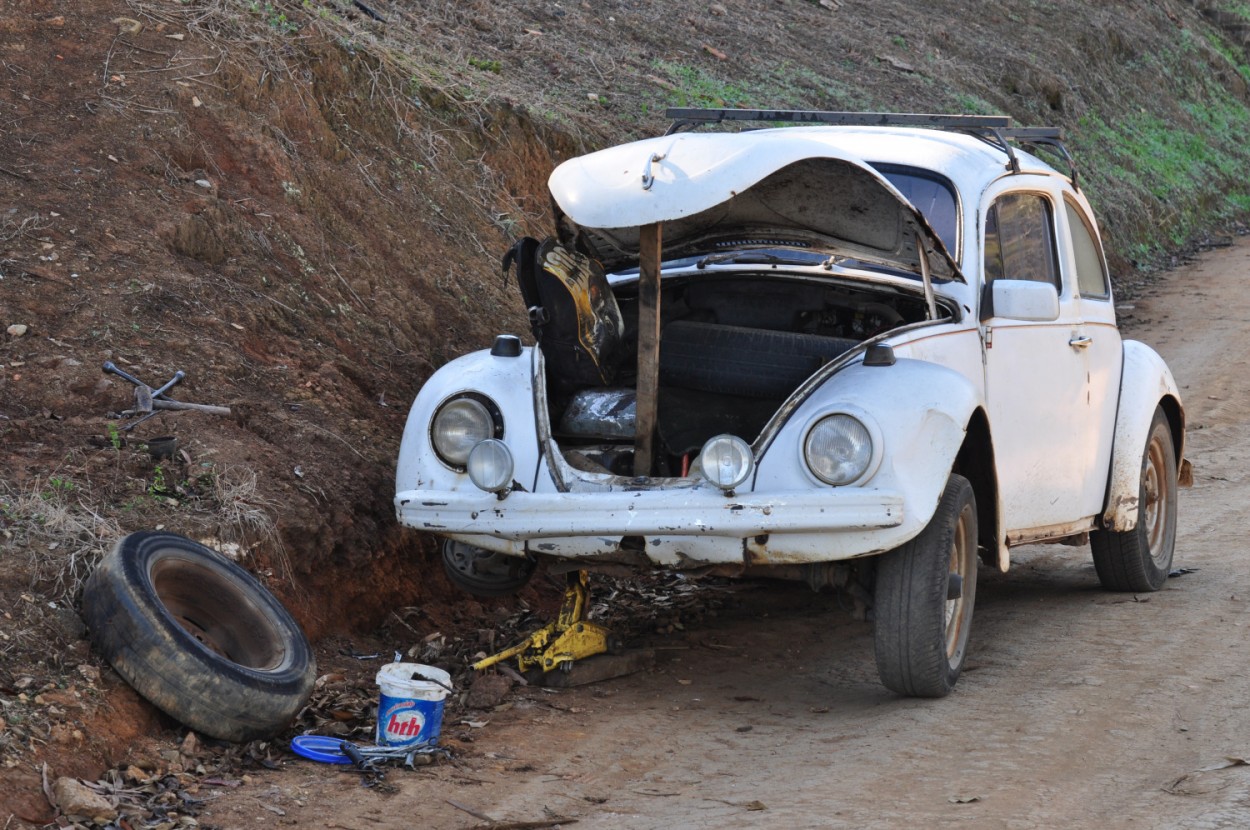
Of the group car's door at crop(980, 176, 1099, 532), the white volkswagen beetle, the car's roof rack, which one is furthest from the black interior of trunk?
the car's roof rack

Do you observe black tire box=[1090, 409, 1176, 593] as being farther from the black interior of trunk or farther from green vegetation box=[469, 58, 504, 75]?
green vegetation box=[469, 58, 504, 75]

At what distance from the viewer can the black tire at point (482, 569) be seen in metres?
5.82

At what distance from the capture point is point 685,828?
4.16 metres

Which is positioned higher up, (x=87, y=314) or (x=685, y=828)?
(x=87, y=314)

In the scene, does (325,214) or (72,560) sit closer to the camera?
(72,560)

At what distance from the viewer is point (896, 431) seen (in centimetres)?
498

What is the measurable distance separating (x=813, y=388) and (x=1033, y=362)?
4.83 feet

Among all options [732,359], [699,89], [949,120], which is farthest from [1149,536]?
[699,89]

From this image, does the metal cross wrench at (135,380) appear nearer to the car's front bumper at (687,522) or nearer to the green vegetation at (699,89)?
the car's front bumper at (687,522)

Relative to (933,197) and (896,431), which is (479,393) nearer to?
(896,431)

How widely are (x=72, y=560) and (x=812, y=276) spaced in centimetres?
305

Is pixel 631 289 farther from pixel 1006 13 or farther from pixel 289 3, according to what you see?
pixel 1006 13

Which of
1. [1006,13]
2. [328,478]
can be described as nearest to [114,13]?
[328,478]

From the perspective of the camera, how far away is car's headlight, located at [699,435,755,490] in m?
4.95
